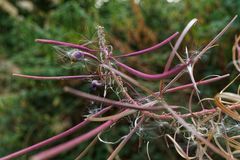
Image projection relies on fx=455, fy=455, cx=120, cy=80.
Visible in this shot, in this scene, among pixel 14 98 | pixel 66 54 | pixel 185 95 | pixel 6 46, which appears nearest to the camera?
pixel 66 54

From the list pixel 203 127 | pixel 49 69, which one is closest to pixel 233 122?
pixel 203 127

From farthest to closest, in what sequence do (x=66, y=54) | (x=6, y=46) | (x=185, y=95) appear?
(x=6, y=46), (x=185, y=95), (x=66, y=54)

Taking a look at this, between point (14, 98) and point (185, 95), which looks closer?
point (185, 95)

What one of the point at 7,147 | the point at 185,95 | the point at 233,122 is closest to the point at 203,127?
the point at 233,122

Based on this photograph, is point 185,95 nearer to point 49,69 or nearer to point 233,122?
point 49,69

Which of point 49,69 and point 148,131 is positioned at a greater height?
point 49,69

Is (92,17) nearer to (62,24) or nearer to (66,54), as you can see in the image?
(62,24)

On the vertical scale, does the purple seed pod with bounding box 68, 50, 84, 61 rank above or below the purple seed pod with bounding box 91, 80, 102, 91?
above

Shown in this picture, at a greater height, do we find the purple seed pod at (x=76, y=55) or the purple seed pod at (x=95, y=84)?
the purple seed pod at (x=76, y=55)

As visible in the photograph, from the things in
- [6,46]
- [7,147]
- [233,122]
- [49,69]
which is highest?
[6,46]
